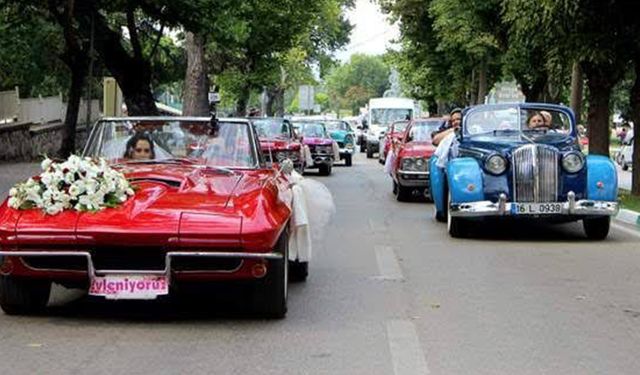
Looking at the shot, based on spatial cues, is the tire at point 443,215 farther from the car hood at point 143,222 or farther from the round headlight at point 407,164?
the car hood at point 143,222

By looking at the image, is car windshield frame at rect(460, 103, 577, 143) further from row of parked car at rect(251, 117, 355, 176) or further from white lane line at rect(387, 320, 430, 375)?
white lane line at rect(387, 320, 430, 375)

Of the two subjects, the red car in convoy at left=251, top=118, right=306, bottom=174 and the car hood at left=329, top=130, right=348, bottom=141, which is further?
the car hood at left=329, top=130, right=348, bottom=141

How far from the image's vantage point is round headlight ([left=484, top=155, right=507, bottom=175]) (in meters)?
12.4

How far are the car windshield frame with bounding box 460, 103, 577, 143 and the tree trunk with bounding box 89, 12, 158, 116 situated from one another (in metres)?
12.7

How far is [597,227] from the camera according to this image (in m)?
12.9

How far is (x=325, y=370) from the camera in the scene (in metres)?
5.99

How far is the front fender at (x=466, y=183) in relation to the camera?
492 inches

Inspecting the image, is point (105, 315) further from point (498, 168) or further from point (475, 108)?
point (475, 108)

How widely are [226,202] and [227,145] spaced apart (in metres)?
1.79

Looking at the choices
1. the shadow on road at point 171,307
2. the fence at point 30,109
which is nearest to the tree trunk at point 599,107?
the shadow on road at point 171,307

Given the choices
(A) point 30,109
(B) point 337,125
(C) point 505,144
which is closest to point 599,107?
(C) point 505,144

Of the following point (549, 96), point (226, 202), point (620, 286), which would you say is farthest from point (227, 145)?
point (549, 96)

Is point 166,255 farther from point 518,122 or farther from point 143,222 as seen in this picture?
point 518,122

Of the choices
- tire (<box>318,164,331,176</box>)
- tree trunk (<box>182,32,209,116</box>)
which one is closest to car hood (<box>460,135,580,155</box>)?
tire (<box>318,164,331,176</box>)
